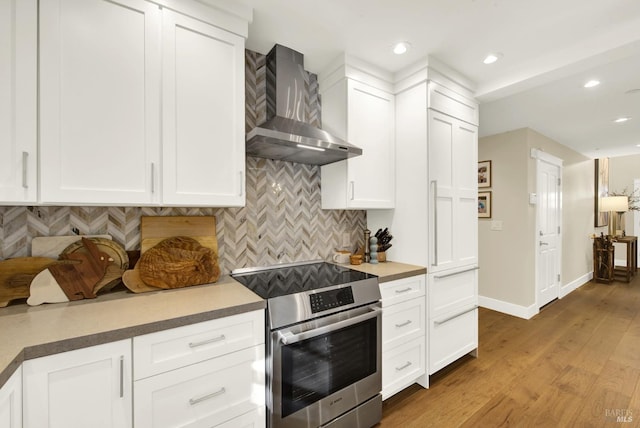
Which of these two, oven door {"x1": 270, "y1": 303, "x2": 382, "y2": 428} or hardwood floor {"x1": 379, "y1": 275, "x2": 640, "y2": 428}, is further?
hardwood floor {"x1": 379, "y1": 275, "x2": 640, "y2": 428}

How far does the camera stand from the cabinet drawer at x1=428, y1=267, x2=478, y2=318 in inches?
85.2

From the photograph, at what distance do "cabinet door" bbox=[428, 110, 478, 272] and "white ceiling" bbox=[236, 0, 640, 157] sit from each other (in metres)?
0.47

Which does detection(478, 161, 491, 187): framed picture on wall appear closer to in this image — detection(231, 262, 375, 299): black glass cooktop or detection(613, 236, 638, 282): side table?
detection(231, 262, 375, 299): black glass cooktop

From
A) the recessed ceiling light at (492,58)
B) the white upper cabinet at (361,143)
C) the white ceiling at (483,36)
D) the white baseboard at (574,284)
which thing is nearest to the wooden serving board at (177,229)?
the white upper cabinet at (361,143)

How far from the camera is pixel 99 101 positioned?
1260mm

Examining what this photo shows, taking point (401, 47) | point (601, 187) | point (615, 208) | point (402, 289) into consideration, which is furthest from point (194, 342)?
point (601, 187)

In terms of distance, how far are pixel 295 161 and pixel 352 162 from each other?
460 millimetres

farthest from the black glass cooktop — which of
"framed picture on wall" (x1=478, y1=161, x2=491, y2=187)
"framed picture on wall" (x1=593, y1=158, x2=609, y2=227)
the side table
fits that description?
"framed picture on wall" (x1=593, y1=158, x2=609, y2=227)

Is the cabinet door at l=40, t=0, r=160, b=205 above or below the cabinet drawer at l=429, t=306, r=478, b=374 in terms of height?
above

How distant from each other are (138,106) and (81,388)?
1212 millimetres

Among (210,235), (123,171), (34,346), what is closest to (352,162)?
(210,235)

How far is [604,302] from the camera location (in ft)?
13.7

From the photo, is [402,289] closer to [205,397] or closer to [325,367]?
[325,367]

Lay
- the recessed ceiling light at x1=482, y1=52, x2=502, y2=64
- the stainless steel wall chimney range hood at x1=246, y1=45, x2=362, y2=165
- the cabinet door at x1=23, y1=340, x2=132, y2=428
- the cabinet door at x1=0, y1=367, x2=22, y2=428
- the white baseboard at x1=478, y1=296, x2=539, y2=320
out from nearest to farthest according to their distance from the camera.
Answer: the cabinet door at x1=0, y1=367, x2=22, y2=428
the cabinet door at x1=23, y1=340, x2=132, y2=428
the stainless steel wall chimney range hood at x1=246, y1=45, x2=362, y2=165
the recessed ceiling light at x1=482, y1=52, x2=502, y2=64
the white baseboard at x1=478, y1=296, x2=539, y2=320
